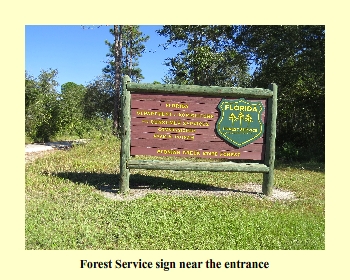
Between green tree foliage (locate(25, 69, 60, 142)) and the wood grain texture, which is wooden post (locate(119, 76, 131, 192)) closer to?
the wood grain texture

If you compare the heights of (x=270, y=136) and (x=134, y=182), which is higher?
(x=270, y=136)

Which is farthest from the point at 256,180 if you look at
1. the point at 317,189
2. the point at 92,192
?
the point at 92,192

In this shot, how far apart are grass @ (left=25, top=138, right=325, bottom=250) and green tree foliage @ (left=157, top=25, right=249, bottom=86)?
1120 cm

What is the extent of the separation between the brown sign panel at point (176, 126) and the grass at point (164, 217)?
1115 mm

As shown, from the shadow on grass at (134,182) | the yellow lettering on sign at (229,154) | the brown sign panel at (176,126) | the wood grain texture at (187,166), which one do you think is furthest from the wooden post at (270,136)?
the yellow lettering on sign at (229,154)

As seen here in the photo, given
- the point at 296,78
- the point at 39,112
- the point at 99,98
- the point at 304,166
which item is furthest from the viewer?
the point at 99,98

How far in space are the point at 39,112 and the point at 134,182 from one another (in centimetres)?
1310

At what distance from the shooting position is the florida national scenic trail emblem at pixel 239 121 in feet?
25.1

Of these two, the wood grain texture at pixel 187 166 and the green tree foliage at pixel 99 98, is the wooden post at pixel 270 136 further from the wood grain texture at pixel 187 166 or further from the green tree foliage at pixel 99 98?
the green tree foliage at pixel 99 98

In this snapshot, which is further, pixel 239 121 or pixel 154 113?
pixel 239 121

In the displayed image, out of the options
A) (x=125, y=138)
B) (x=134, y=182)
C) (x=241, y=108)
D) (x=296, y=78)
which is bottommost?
(x=134, y=182)
